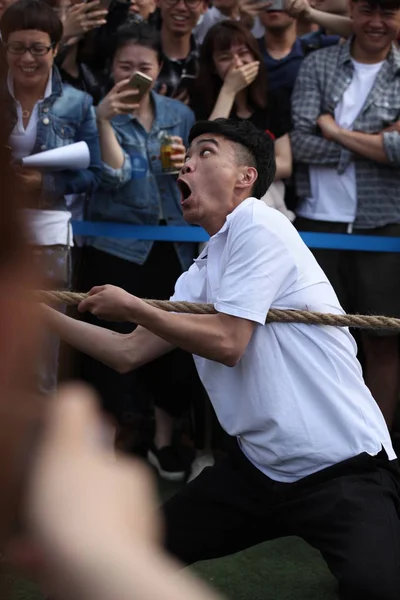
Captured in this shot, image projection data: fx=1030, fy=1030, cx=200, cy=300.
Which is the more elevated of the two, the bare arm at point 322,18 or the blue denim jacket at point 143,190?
the bare arm at point 322,18

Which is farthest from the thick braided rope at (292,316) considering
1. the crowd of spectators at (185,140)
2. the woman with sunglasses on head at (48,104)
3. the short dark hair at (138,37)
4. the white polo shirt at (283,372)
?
the short dark hair at (138,37)

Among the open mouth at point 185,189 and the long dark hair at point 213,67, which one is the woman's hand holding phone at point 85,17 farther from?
the open mouth at point 185,189

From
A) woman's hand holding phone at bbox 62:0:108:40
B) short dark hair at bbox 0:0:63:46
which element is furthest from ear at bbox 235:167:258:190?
woman's hand holding phone at bbox 62:0:108:40

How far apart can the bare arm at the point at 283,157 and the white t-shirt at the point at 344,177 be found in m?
0.12

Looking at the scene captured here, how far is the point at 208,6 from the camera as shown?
6.24 m

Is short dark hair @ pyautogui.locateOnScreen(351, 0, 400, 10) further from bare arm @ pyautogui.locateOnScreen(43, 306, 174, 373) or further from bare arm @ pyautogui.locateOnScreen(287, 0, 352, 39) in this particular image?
bare arm @ pyautogui.locateOnScreen(43, 306, 174, 373)

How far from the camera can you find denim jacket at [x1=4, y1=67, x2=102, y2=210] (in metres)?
4.75

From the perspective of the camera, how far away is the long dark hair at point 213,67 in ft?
16.9

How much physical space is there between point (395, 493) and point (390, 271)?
85.5 inches

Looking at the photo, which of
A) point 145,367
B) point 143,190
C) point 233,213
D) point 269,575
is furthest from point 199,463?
point 233,213

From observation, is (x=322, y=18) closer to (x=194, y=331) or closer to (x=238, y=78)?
(x=238, y=78)

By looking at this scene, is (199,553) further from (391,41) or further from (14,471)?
(391,41)

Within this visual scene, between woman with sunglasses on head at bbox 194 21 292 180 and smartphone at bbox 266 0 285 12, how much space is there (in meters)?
0.39

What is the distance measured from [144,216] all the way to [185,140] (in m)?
0.44
